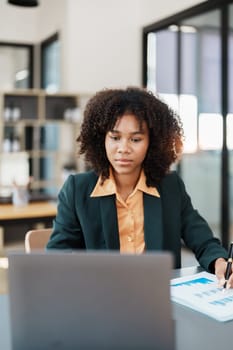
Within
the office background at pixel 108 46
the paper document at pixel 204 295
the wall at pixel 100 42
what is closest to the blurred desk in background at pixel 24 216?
the paper document at pixel 204 295

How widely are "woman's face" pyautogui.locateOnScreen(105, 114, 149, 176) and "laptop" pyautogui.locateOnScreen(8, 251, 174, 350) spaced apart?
29.0 inches

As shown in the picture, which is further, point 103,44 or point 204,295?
point 103,44

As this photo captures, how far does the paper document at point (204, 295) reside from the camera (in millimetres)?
1047

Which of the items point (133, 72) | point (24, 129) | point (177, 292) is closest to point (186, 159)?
point (133, 72)

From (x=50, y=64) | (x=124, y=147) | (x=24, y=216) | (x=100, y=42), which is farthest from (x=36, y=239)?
(x=50, y=64)

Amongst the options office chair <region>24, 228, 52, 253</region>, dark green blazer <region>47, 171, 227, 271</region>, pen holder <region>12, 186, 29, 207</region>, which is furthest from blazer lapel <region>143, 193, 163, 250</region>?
pen holder <region>12, 186, 29, 207</region>

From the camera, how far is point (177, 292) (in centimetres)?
118

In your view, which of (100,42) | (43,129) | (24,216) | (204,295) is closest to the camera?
(204,295)

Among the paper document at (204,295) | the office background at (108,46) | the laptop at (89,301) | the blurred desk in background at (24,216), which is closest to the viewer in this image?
the laptop at (89,301)

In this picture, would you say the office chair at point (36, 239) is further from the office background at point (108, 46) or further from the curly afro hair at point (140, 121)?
the office background at point (108, 46)

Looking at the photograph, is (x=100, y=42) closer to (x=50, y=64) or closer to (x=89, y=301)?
(x=50, y=64)

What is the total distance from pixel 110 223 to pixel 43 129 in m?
5.07

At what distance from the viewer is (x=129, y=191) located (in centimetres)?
149

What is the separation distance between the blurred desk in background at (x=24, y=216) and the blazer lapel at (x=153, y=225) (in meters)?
1.78
